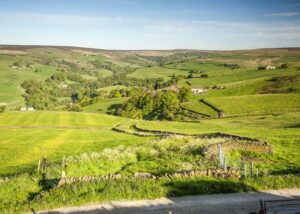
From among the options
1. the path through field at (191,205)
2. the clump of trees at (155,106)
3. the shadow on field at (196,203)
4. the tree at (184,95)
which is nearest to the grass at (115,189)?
the shadow on field at (196,203)

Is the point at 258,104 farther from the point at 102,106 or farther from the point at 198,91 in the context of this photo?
the point at 102,106

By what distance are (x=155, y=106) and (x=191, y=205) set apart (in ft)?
415

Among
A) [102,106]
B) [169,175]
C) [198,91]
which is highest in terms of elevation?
[169,175]

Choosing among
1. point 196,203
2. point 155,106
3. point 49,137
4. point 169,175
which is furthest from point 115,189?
point 155,106

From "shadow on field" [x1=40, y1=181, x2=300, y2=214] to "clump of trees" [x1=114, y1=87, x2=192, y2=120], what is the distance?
4015 inches

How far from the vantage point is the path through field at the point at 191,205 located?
17125 millimetres

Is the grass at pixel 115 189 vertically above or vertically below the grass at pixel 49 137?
above

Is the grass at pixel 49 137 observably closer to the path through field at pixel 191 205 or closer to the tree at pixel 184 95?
the path through field at pixel 191 205

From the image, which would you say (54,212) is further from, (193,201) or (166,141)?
(166,141)

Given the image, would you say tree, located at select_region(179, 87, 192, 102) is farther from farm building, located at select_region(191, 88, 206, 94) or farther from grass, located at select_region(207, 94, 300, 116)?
farm building, located at select_region(191, 88, 206, 94)

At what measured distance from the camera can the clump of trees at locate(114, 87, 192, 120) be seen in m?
130

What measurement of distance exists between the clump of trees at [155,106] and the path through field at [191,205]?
10302cm

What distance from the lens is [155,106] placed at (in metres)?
144

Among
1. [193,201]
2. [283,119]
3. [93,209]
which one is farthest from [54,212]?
[283,119]
